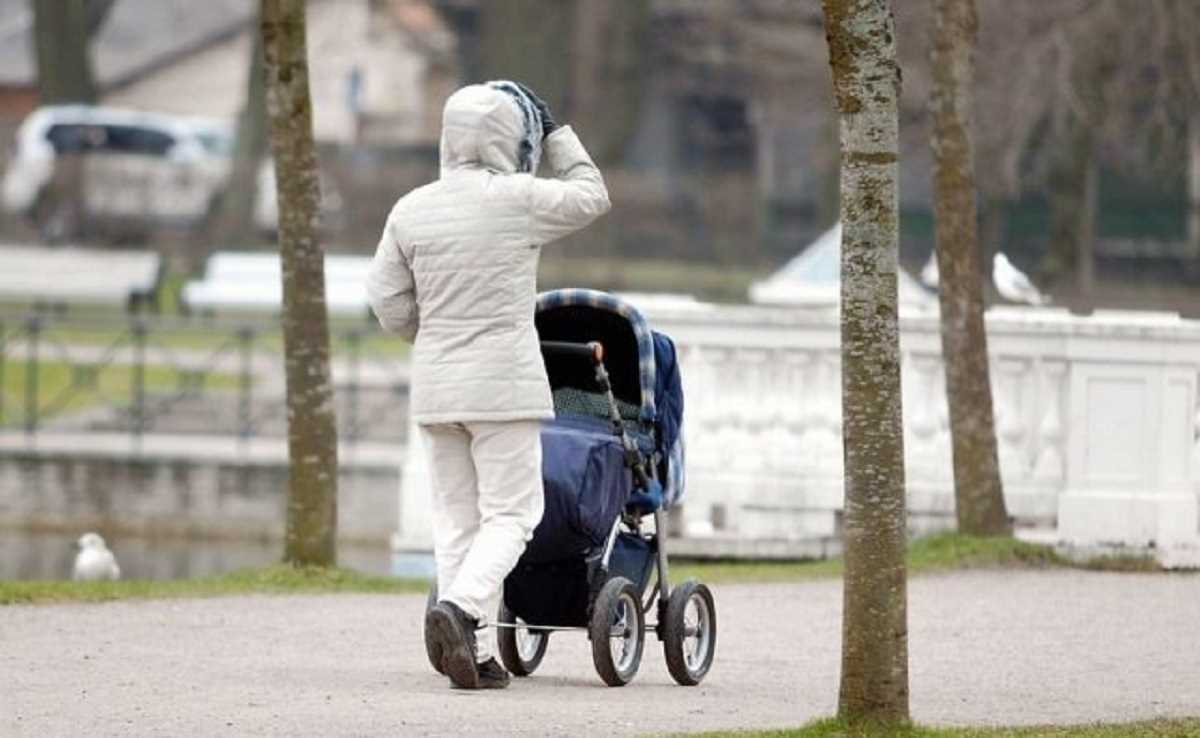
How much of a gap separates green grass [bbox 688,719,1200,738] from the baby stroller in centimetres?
146

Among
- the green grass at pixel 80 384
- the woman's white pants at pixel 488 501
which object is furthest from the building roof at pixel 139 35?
the woman's white pants at pixel 488 501

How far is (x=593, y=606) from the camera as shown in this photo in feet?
33.9

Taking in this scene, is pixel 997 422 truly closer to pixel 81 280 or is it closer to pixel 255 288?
pixel 255 288

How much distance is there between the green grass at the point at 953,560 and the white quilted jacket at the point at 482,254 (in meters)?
4.80

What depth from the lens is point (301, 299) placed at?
1441cm

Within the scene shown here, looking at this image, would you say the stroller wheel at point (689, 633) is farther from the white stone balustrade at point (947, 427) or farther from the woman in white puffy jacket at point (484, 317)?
the white stone balustrade at point (947, 427)

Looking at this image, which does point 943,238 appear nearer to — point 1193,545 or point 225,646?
point 1193,545

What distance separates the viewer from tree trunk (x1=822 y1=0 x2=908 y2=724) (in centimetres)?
868

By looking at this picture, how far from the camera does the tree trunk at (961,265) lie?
15039 millimetres

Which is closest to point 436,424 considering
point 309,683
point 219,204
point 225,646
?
point 309,683

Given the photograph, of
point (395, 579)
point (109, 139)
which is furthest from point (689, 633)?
point (109, 139)

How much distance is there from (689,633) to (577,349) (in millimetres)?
1139

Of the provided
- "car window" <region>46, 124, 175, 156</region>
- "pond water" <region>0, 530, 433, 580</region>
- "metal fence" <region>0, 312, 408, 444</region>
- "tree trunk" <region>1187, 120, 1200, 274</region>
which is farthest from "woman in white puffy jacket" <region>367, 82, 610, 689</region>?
"car window" <region>46, 124, 175, 156</region>

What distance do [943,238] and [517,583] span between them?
5146 millimetres
